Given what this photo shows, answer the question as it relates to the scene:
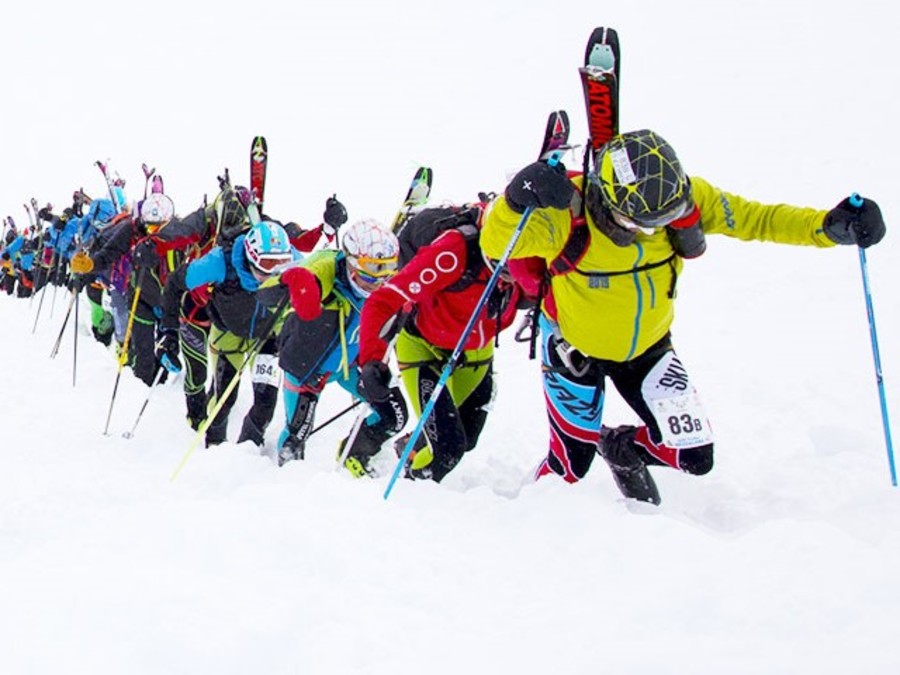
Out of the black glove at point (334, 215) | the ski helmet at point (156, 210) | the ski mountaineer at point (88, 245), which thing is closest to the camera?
the black glove at point (334, 215)

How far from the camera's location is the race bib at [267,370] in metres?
7.35

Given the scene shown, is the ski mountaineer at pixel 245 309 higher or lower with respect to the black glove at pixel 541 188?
lower

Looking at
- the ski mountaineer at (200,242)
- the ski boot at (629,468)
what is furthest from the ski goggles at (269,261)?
the ski boot at (629,468)

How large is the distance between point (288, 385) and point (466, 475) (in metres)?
1.65

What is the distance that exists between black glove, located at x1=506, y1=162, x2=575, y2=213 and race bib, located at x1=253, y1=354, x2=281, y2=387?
395 centimetres

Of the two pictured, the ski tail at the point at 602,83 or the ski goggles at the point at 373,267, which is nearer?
the ski tail at the point at 602,83

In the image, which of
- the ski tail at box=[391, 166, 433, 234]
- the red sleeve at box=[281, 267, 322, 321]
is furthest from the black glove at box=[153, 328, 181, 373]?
the red sleeve at box=[281, 267, 322, 321]

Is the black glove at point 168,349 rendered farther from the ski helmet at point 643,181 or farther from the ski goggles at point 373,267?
the ski helmet at point 643,181

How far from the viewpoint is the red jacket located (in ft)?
15.4

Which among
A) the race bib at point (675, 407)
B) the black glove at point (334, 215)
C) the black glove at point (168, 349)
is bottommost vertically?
the black glove at point (168, 349)

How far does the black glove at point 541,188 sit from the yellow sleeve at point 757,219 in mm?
832

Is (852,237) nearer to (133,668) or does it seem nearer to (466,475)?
(466,475)

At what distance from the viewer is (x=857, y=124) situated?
17656 mm

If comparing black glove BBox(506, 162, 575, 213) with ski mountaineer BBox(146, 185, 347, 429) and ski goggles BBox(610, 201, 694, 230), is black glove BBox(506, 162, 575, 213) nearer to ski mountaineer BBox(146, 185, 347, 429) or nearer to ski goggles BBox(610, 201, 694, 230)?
ski goggles BBox(610, 201, 694, 230)
